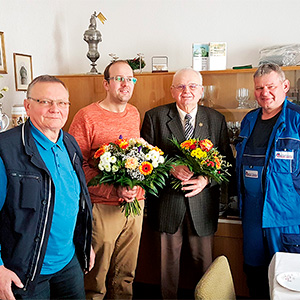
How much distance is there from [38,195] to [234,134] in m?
1.96

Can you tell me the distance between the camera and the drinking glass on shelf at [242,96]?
3.06m

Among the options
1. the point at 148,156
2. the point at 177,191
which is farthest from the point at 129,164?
the point at 177,191

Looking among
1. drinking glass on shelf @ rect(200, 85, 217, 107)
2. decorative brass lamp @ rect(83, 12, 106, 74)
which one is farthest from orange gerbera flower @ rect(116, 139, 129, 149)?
decorative brass lamp @ rect(83, 12, 106, 74)

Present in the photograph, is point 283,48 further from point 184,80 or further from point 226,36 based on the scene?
point 184,80

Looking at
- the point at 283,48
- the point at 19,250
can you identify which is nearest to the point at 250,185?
the point at 283,48

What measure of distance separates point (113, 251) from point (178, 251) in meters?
0.49

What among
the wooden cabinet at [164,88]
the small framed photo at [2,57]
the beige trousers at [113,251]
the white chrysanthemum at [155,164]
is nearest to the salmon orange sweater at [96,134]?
the beige trousers at [113,251]

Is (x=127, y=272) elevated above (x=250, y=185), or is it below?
below

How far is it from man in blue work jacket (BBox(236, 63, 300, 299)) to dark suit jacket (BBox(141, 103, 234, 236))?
0.63ft

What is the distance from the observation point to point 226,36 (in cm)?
343

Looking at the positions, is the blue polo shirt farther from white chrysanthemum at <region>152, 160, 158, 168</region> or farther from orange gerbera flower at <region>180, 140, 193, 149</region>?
orange gerbera flower at <region>180, 140, 193, 149</region>

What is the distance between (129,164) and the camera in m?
2.11

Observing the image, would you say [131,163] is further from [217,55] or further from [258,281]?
[217,55]

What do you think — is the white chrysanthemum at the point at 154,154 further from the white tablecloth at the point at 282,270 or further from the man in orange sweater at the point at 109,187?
the white tablecloth at the point at 282,270
